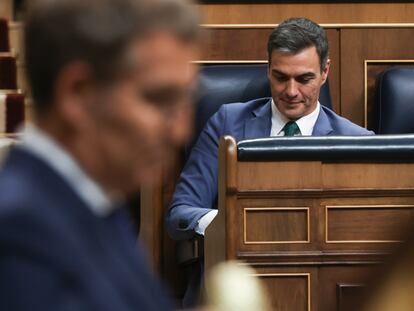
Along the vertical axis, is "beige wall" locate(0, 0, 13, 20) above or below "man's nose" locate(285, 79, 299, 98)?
above

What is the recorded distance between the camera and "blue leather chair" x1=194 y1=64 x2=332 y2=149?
7.72ft

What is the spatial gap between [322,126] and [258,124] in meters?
0.12

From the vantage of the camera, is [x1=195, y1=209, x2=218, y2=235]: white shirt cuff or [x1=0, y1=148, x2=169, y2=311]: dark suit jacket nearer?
[x1=0, y1=148, x2=169, y2=311]: dark suit jacket

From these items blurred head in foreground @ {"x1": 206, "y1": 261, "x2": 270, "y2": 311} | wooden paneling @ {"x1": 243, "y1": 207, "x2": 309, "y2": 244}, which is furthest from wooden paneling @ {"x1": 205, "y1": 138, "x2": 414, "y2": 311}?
blurred head in foreground @ {"x1": 206, "y1": 261, "x2": 270, "y2": 311}

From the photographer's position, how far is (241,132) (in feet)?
7.37

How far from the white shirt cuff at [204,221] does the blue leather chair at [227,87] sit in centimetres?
32

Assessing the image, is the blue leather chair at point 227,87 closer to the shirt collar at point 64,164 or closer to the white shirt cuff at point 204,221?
the white shirt cuff at point 204,221

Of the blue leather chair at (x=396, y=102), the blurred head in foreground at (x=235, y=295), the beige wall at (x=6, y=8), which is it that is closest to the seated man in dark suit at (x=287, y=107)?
the blue leather chair at (x=396, y=102)

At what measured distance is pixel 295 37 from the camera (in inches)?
89.4

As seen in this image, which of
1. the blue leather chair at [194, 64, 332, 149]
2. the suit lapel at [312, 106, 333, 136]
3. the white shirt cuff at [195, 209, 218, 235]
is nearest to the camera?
the white shirt cuff at [195, 209, 218, 235]

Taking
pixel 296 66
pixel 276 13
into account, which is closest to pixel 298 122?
pixel 296 66

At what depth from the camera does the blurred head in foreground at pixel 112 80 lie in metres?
0.50

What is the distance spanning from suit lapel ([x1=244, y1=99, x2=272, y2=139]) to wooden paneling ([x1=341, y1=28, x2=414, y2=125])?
41 centimetres

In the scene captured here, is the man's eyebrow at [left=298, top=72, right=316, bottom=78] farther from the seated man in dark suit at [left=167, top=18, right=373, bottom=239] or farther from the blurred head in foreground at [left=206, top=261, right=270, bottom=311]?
the blurred head in foreground at [left=206, top=261, right=270, bottom=311]
